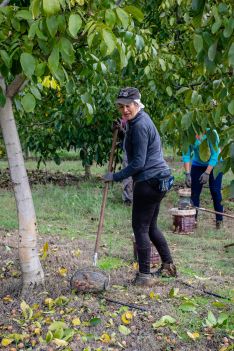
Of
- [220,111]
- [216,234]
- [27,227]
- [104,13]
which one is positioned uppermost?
[104,13]

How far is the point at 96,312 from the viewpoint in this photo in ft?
13.3

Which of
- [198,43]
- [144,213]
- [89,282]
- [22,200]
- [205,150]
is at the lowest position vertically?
[89,282]

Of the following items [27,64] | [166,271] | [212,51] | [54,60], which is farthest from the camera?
[166,271]

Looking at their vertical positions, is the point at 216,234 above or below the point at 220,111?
below

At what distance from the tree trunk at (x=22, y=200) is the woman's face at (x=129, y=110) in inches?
37.3

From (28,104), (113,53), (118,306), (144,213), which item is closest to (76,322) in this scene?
(118,306)

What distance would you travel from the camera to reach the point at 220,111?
9.23 ft

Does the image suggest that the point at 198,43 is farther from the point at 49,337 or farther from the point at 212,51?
the point at 49,337

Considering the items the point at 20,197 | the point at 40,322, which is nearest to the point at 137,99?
the point at 20,197

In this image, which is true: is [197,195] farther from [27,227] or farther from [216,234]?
[27,227]

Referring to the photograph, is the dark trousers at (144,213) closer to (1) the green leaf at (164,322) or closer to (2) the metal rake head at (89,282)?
(2) the metal rake head at (89,282)

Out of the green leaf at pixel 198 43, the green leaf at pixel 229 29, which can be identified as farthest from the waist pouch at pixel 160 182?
the green leaf at pixel 229 29

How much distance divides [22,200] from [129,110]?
1.19 meters

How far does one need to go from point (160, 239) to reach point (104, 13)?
265cm
